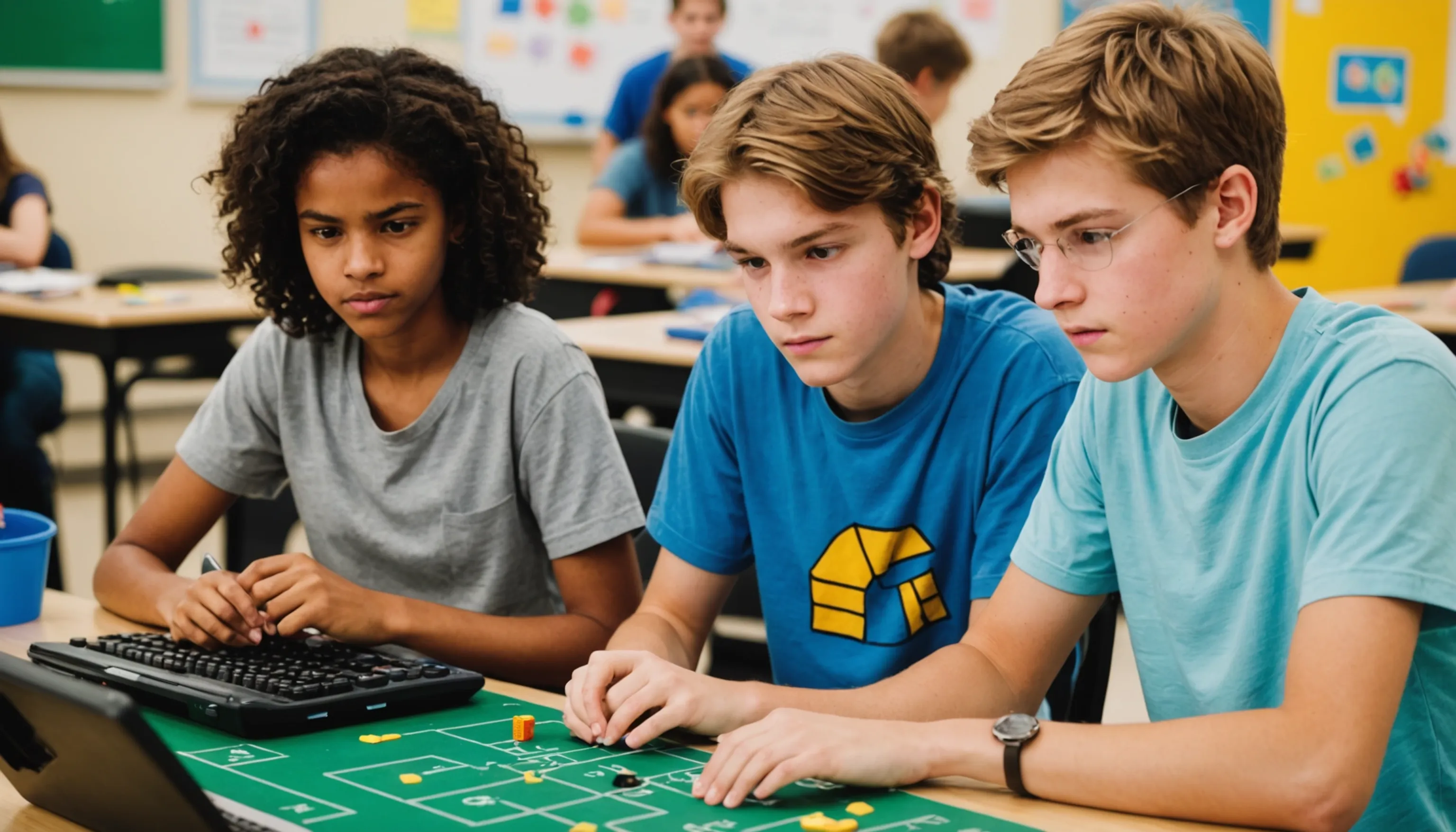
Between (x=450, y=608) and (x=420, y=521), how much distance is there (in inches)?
8.8

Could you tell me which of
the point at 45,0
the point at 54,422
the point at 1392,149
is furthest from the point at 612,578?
the point at 1392,149

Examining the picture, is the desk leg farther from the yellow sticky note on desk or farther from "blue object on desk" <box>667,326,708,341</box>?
the yellow sticky note on desk

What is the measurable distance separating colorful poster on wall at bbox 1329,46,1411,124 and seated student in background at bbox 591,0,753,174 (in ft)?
9.17

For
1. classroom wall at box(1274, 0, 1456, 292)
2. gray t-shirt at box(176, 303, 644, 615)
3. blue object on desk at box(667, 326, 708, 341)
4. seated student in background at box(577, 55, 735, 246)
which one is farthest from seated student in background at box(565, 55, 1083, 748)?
classroom wall at box(1274, 0, 1456, 292)

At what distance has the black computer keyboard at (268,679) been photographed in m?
1.22

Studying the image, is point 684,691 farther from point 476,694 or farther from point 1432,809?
point 1432,809

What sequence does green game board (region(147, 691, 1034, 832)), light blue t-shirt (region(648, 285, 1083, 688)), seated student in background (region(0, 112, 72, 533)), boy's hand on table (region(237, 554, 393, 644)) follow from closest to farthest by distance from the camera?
green game board (region(147, 691, 1034, 832)) → boy's hand on table (region(237, 554, 393, 644)) → light blue t-shirt (region(648, 285, 1083, 688)) → seated student in background (region(0, 112, 72, 533))

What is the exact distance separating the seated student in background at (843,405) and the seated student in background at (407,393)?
0.13m

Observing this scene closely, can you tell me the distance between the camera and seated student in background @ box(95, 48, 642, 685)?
5.63ft

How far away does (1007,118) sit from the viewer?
3.95 feet

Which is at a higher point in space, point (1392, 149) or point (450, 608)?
point (1392, 149)

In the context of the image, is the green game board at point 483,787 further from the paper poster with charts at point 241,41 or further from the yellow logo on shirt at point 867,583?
the paper poster with charts at point 241,41

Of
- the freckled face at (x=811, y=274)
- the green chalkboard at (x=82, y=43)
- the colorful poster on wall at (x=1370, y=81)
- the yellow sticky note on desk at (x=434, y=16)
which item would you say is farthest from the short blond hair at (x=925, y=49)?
the freckled face at (x=811, y=274)

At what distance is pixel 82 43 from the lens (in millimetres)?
5238
